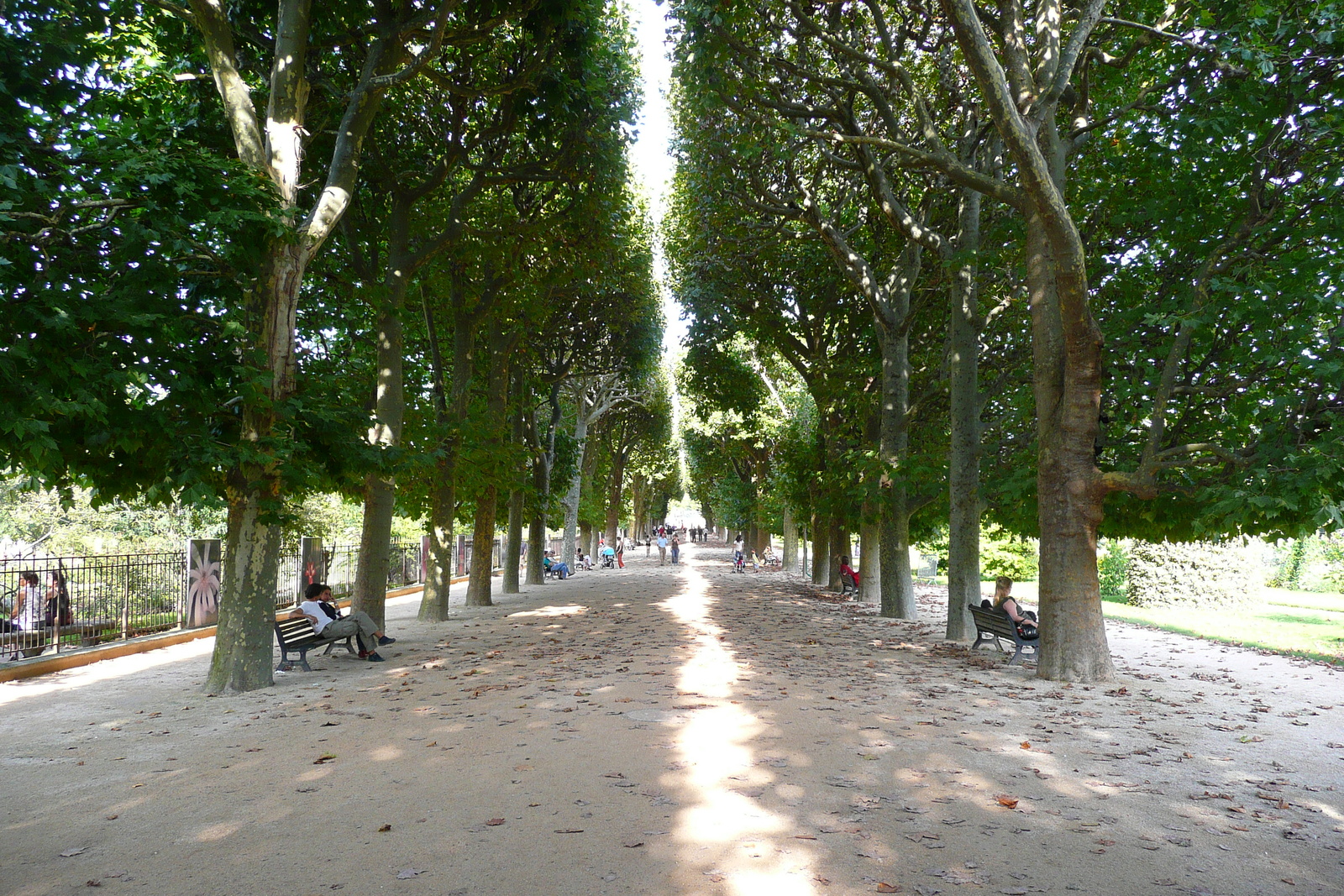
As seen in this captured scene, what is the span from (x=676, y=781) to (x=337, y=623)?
24.6 feet

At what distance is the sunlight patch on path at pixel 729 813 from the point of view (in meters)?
3.97

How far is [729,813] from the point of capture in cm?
485

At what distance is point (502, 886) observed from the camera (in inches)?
151

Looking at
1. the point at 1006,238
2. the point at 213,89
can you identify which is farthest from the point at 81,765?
the point at 1006,238

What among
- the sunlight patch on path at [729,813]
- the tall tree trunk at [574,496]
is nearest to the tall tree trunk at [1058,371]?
the sunlight patch on path at [729,813]

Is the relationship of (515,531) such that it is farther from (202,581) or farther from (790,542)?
(790,542)

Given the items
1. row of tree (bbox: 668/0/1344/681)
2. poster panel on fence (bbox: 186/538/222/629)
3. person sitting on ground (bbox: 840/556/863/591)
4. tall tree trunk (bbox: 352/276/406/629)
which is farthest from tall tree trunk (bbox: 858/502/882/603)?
poster panel on fence (bbox: 186/538/222/629)

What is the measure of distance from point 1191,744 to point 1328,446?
9.84ft

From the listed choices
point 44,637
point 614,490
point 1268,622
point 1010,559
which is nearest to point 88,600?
point 44,637

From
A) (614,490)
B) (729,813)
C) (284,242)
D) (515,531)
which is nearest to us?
(729,813)

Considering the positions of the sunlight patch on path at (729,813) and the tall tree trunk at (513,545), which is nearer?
the sunlight patch on path at (729,813)

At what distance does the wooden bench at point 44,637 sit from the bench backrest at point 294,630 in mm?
3402

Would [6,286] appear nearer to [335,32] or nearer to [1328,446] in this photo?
[335,32]

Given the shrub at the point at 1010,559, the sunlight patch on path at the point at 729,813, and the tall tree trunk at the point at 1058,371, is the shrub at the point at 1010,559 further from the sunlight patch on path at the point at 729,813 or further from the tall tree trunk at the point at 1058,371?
the sunlight patch on path at the point at 729,813
